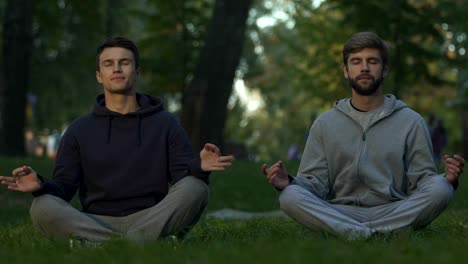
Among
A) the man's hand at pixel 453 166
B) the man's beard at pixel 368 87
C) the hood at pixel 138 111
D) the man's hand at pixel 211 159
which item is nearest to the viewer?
the man's hand at pixel 211 159

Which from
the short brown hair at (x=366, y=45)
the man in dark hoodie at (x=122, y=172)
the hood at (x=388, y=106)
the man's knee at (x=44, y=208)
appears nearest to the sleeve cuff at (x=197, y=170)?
the man in dark hoodie at (x=122, y=172)

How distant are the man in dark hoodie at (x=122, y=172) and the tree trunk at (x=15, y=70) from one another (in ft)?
43.9

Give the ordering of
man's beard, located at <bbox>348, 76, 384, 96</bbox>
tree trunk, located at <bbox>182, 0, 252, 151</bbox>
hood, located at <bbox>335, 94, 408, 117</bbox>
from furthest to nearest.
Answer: tree trunk, located at <bbox>182, 0, 252, 151</bbox> → hood, located at <bbox>335, 94, 408, 117</bbox> → man's beard, located at <bbox>348, 76, 384, 96</bbox>

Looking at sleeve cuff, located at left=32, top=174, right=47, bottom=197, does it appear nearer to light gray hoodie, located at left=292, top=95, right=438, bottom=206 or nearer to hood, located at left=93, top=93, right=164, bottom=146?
hood, located at left=93, top=93, right=164, bottom=146

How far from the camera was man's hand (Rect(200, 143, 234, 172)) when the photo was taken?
6.32 metres

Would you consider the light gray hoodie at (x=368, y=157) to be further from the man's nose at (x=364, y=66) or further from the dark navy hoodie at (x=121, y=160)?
the dark navy hoodie at (x=121, y=160)

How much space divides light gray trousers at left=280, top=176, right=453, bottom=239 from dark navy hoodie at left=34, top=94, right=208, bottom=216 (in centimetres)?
89

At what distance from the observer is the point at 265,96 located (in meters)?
59.4

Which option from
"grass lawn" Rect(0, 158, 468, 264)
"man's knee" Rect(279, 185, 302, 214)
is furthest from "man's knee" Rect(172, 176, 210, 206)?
"man's knee" Rect(279, 185, 302, 214)

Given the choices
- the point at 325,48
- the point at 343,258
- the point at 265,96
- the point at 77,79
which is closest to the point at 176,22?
the point at 325,48

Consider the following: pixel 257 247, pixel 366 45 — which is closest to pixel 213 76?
pixel 366 45

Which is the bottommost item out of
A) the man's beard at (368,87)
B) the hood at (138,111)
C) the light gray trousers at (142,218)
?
the light gray trousers at (142,218)

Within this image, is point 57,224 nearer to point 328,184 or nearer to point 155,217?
point 155,217

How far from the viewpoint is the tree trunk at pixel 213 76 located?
18234 millimetres
